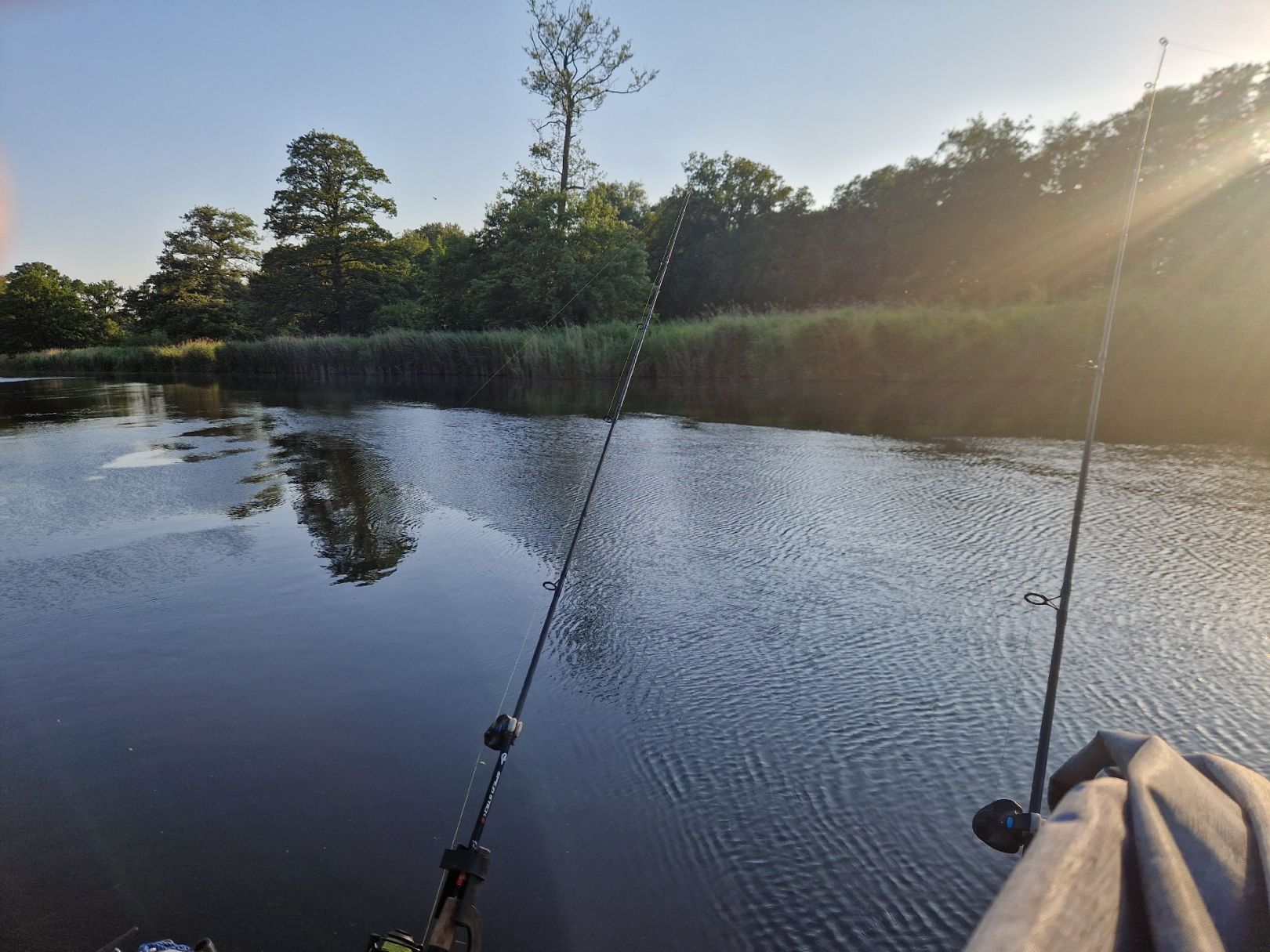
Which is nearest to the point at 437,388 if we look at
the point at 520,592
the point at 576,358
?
the point at 576,358

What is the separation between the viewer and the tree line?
2378 centimetres

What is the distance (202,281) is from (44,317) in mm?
15384

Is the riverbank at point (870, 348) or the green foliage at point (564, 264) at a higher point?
the green foliage at point (564, 264)

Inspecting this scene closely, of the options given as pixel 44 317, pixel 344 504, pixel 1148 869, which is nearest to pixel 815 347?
pixel 344 504

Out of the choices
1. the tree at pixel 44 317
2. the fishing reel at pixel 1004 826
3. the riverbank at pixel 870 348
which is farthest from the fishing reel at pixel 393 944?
the tree at pixel 44 317

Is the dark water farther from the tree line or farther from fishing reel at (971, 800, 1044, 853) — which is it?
the tree line

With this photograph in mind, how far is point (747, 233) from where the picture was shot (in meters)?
40.8

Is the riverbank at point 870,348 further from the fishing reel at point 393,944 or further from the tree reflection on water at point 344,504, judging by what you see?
the fishing reel at point 393,944

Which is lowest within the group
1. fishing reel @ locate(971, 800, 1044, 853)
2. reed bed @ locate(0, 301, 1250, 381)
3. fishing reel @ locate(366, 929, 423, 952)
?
fishing reel @ locate(366, 929, 423, 952)

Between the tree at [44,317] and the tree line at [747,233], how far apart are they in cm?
1081

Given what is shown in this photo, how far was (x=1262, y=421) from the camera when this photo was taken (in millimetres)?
9391

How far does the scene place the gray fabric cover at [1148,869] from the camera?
0.67 meters

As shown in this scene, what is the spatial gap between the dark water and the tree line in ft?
Answer: 52.5

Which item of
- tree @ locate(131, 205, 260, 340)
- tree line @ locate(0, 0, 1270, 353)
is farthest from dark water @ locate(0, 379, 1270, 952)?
tree @ locate(131, 205, 260, 340)
